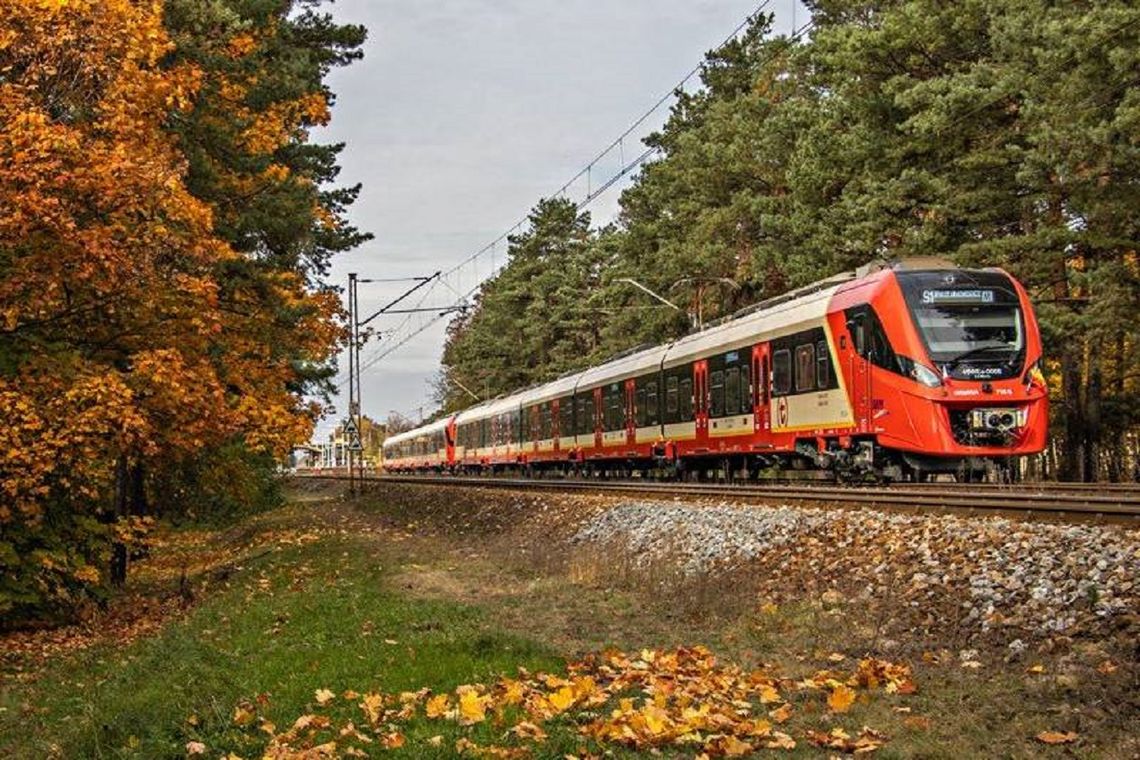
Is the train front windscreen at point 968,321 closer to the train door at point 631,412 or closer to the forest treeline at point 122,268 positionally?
the forest treeline at point 122,268

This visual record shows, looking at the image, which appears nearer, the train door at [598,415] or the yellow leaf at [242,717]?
the yellow leaf at [242,717]

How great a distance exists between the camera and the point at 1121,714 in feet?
19.8

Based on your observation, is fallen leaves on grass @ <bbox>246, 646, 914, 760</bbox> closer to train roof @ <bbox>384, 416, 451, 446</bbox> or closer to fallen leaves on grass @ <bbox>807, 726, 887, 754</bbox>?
fallen leaves on grass @ <bbox>807, 726, 887, 754</bbox>

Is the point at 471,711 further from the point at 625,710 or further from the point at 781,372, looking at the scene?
the point at 781,372

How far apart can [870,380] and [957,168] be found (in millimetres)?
11275

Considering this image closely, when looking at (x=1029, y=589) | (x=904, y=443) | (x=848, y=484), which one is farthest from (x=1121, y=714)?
(x=848, y=484)

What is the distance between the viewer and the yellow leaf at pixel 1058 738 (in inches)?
231

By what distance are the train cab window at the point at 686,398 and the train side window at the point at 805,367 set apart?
6073 mm

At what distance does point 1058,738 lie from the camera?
5859mm

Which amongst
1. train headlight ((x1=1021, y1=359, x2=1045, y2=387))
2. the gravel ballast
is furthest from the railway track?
train headlight ((x1=1021, y1=359, x2=1045, y2=387))

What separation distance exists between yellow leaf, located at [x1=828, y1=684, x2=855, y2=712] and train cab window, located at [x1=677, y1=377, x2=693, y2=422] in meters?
19.0

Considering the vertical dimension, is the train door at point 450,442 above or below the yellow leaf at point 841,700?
above

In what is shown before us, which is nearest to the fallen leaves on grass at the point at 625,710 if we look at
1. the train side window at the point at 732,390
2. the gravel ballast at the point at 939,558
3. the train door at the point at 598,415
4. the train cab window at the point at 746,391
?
the gravel ballast at the point at 939,558

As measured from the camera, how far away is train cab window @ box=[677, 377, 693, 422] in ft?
84.5
